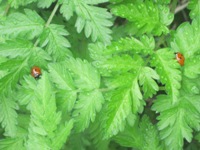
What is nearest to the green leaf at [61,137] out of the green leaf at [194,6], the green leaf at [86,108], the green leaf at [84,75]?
the green leaf at [86,108]

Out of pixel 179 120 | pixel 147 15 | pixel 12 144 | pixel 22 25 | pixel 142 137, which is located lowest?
pixel 12 144

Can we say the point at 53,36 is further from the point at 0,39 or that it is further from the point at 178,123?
the point at 178,123

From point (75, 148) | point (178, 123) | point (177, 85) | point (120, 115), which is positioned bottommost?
point (75, 148)

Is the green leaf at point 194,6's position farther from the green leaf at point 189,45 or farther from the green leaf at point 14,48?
the green leaf at point 14,48

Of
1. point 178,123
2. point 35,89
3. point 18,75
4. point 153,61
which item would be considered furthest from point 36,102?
point 178,123

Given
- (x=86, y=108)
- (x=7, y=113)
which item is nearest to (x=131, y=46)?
(x=86, y=108)

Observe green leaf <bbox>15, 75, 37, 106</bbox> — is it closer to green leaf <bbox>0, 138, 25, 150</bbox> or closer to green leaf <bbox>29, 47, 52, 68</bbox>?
green leaf <bbox>29, 47, 52, 68</bbox>

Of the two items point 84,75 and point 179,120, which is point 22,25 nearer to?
point 84,75
